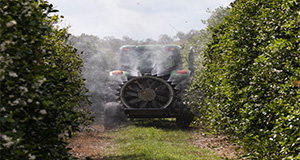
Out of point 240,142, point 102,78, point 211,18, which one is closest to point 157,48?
point 102,78

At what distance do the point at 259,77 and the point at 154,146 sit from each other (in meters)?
4.59

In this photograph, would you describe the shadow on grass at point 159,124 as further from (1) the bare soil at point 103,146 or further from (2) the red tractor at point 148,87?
(1) the bare soil at point 103,146

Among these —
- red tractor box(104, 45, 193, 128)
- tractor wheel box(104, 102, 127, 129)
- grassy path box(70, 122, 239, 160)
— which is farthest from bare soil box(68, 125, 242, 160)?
red tractor box(104, 45, 193, 128)

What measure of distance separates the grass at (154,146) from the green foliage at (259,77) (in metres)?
1.01

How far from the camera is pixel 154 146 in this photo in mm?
10828

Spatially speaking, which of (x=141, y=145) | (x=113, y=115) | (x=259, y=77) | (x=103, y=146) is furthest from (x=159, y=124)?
(x=259, y=77)

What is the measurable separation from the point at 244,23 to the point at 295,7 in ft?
7.46

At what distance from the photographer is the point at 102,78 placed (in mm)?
24281

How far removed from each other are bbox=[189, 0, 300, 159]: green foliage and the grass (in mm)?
1011

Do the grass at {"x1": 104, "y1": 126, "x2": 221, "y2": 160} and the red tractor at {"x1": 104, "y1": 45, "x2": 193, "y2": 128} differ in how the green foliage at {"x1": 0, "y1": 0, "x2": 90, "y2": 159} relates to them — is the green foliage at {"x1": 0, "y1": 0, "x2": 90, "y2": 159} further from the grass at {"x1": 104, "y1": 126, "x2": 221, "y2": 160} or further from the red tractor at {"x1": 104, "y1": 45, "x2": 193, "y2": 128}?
the red tractor at {"x1": 104, "y1": 45, "x2": 193, "y2": 128}

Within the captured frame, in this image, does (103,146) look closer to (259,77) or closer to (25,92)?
(259,77)

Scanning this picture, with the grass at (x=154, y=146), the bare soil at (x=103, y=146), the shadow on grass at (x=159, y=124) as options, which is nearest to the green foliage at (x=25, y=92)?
the grass at (x=154, y=146)

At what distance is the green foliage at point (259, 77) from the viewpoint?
584cm

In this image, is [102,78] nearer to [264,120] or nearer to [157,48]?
[157,48]
